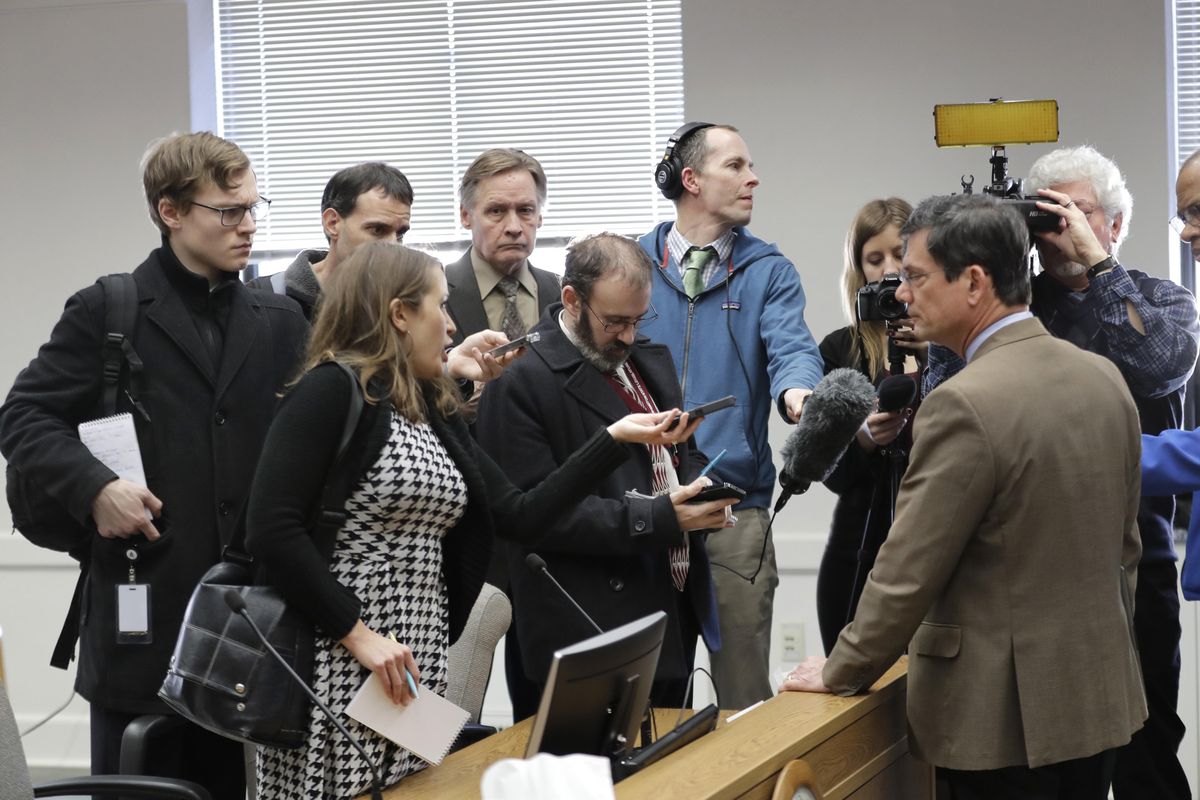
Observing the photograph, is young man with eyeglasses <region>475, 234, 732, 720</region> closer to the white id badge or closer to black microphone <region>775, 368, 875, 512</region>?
black microphone <region>775, 368, 875, 512</region>

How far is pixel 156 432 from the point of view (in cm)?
254

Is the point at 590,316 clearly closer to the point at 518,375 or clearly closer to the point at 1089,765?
the point at 518,375

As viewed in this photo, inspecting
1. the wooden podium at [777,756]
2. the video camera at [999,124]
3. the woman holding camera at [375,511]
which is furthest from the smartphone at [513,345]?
the video camera at [999,124]

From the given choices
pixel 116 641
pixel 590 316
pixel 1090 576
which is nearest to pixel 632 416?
pixel 590 316

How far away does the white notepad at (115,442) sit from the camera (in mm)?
2480

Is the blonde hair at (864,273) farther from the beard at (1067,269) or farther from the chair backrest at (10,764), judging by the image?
the chair backrest at (10,764)

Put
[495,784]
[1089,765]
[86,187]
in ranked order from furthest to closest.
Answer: [86,187], [1089,765], [495,784]

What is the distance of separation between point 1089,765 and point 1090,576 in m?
0.34

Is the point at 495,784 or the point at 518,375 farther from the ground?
the point at 518,375

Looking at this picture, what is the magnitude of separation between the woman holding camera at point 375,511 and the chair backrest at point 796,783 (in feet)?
1.95

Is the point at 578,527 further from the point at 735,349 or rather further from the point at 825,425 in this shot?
the point at 735,349

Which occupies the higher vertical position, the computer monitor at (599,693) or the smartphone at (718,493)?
the smartphone at (718,493)

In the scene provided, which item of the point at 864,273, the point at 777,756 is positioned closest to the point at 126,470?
the point at 777,756

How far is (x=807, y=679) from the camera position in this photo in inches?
94.9
